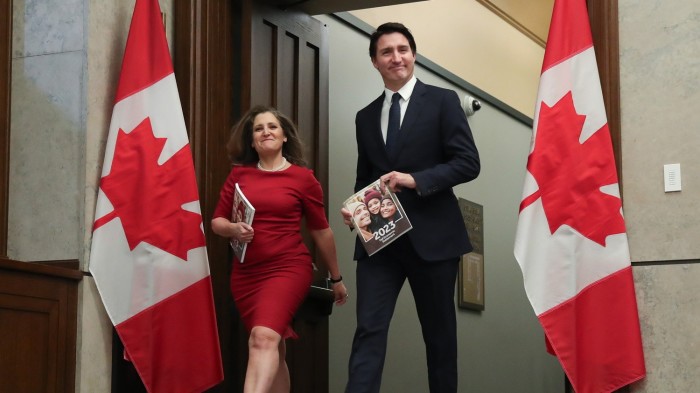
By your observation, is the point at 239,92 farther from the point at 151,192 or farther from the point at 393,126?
the point at 393,126

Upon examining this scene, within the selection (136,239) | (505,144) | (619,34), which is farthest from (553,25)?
(505,144)

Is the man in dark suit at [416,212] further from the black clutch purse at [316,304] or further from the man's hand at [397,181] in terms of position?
the black clutch purse at [316,304]

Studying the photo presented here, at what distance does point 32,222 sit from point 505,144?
15.7 feet

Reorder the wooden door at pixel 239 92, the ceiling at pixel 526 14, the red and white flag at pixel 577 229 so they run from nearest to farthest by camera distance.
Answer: the red and white flag at pixel 577 229 < the wooden door at pixel 239 92 < the ceiling at pixel 526 14

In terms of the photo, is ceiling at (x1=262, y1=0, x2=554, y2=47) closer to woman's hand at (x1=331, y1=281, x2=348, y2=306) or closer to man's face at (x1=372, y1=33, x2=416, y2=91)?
man's face at (x1=372, y1=33, x2=416, y2=91)

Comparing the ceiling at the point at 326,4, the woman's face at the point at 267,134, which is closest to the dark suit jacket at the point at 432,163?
the woman's face at the point at 267,134

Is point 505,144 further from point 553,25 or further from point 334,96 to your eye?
point 553,25

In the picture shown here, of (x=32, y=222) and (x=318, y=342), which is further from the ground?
(x=32, y=222)

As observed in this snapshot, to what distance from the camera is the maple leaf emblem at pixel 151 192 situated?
4.25m

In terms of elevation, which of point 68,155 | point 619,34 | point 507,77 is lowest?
point 68,155

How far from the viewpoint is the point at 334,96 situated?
6246 millimetres

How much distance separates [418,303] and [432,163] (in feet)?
1.76

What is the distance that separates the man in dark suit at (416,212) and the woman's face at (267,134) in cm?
37

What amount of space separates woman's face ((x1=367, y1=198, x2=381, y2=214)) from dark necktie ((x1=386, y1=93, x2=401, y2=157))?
0.94 feet
